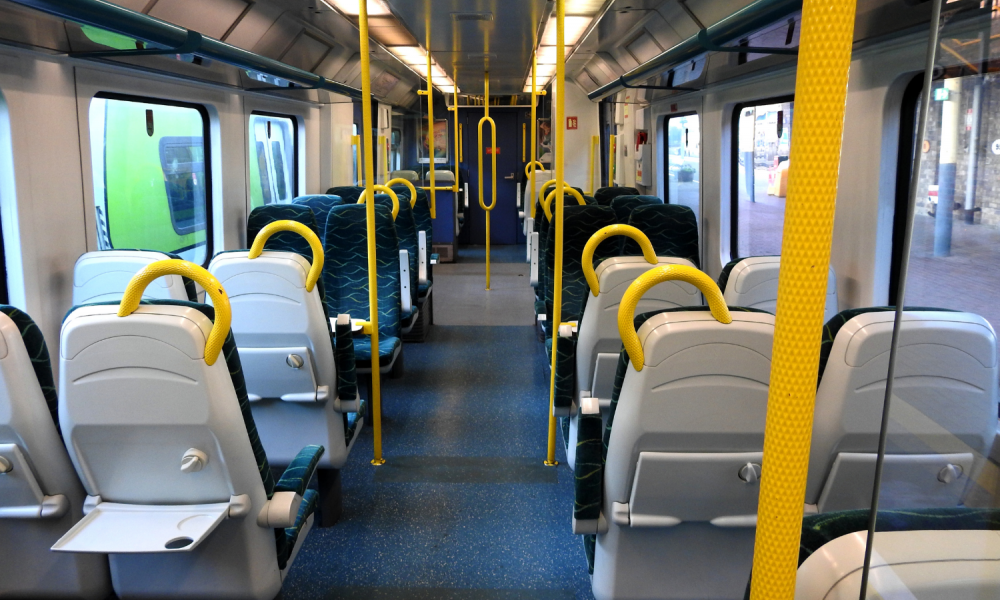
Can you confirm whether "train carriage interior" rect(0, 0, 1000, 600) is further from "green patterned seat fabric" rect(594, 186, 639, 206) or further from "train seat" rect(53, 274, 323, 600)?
"green patterned seat fabric" rect(594, 186, 639, 206)

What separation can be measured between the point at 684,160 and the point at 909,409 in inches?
278

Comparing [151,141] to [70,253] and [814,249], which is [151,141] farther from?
[814,249]

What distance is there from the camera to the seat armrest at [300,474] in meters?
2.26

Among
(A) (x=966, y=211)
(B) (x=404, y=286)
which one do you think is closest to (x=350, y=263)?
(B) (x=404, y=286)

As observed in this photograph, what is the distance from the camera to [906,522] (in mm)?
827

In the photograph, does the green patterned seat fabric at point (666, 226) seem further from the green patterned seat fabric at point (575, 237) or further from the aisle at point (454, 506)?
the aisle at point (454, 506)

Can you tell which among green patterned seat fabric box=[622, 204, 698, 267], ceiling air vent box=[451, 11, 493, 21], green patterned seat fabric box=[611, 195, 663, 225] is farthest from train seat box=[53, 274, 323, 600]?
green patterned seat fabric box=[611, 195, 663, 225]

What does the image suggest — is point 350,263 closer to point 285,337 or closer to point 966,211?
point 285,337

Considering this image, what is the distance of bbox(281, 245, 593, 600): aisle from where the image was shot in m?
2.97

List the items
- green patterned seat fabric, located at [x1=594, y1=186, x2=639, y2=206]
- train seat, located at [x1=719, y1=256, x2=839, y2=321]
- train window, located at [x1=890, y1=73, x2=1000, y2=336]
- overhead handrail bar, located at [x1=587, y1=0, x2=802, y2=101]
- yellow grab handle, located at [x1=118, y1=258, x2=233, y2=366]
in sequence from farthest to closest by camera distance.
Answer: green patterned seat fabric, located at [x1=594, y1=186, x2=639, y2=206] → train seat, located at [x1=719, y1=256, x2=839, y2=321] → overhead handrail bar, located at [x1=587, y1=0, x2=802, y2=101] → yellow grab handle, located at [x1=118, y1=258, x2=233, y2=366] → train window, located at [x1=890, y1=73, x2=1000, y2=336]

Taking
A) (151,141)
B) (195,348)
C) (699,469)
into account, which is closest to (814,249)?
(699,469)

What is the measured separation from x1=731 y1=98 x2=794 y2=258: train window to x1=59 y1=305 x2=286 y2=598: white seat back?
434 cm

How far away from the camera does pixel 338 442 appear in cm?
346

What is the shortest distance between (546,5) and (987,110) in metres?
3.82
